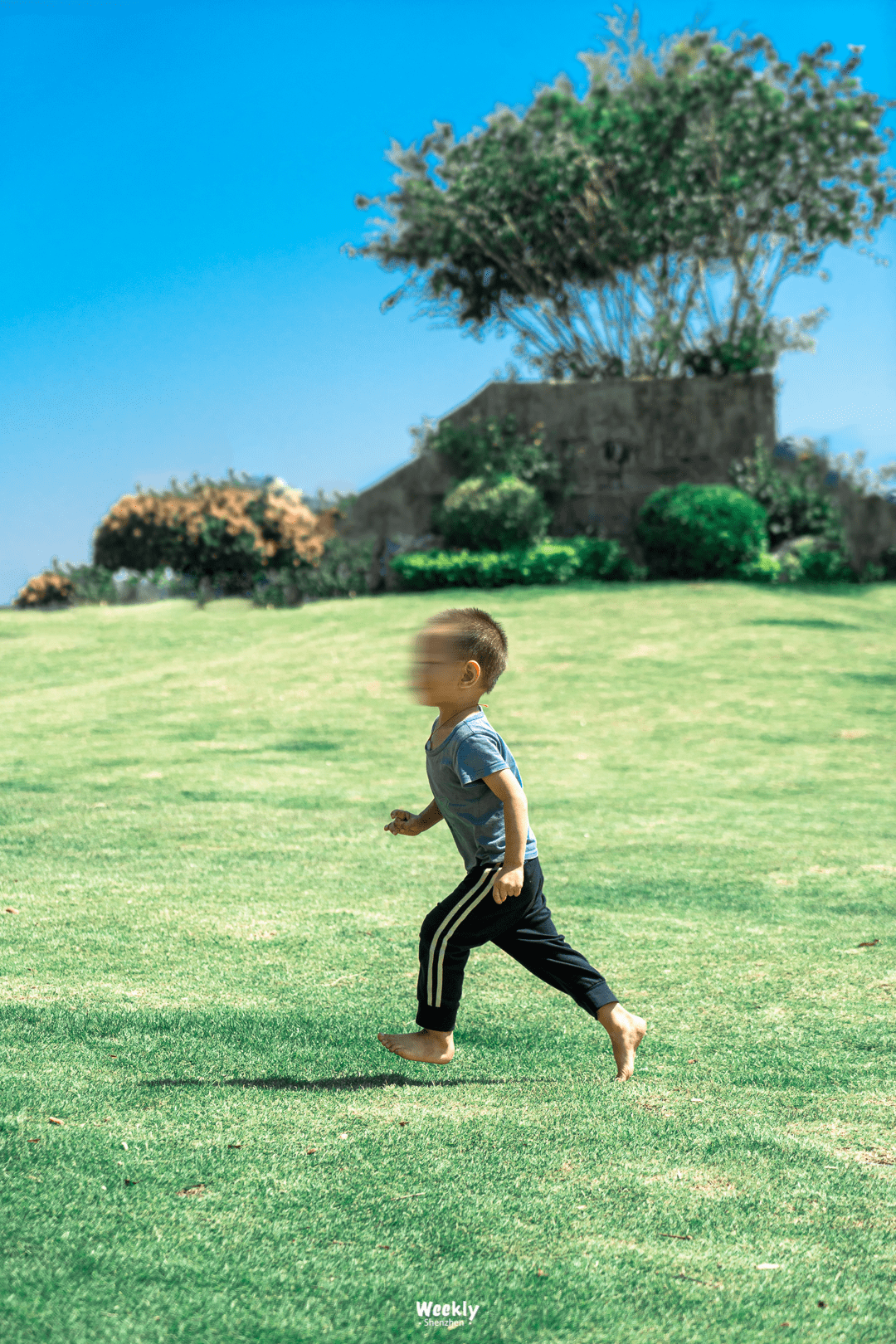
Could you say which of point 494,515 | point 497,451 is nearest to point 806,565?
point 494,515

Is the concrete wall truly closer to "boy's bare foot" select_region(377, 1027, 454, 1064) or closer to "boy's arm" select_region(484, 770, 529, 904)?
"boy's bare foot" select_region(377, 1027, 454, 1064)

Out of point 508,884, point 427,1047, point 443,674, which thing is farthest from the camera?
point 427,1047

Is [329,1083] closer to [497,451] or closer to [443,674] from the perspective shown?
[443,674]

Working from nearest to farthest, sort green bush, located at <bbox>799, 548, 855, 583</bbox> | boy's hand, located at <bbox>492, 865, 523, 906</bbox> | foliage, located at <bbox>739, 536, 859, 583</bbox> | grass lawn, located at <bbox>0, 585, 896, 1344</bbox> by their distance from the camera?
grass lawn, located at <bbox>0, 585, 896, 1344</bbox>, boy's hand, located at <bbox>492, 865, 523, 906</bbox>, foliage, located at <bbox>739, 536, 859, 583</bbox>, green bush, located at <bbox>799, 548, 855, 583</bbox>

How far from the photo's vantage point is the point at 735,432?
888 inches

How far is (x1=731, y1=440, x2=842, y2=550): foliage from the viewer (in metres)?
21.6

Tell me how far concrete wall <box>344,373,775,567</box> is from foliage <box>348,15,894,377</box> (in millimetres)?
1076

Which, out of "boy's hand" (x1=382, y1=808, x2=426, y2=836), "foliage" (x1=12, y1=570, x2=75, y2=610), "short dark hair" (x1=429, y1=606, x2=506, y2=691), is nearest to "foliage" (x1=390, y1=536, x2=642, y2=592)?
"foliage" (x1=12, y1=570, x2=75, y2=610)

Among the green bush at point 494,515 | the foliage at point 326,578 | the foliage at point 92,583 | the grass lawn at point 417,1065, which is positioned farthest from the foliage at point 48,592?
the grass lawn at point 417,1065

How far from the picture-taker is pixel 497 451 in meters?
21.9

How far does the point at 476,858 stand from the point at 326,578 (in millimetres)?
16955

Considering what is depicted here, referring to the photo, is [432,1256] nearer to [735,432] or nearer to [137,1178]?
[137,1178]

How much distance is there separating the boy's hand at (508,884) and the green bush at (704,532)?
57.0 ft

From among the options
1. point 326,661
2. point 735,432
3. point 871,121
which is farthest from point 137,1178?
point 871,121
